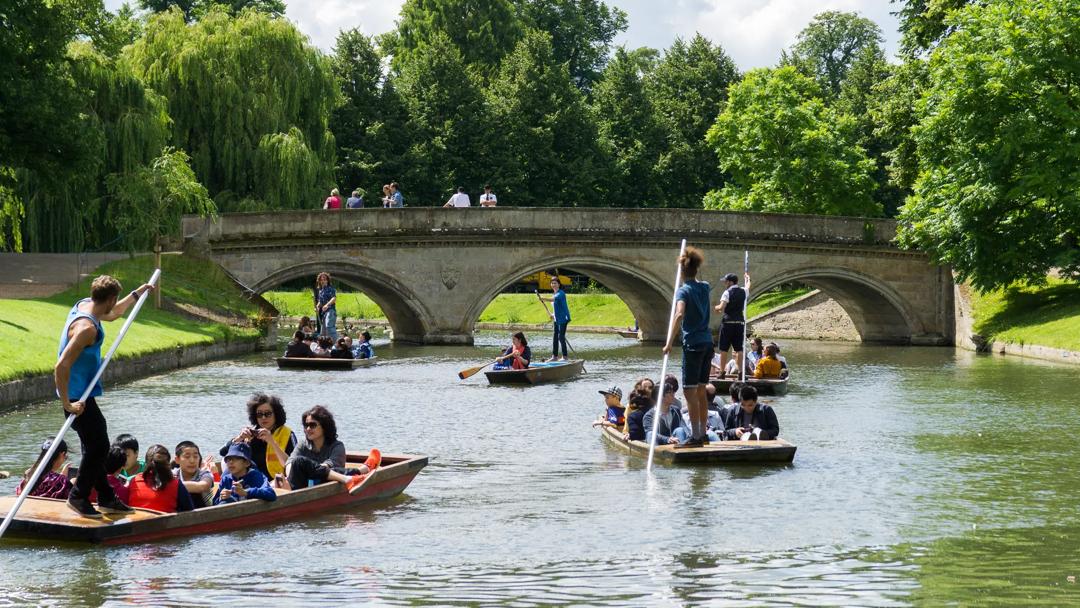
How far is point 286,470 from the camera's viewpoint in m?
12.3

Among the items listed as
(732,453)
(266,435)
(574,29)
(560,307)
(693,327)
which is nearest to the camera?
(266,435)

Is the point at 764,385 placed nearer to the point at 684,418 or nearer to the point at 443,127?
the point at 684,418

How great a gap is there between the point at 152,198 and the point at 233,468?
2294cm

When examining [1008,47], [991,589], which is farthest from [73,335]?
[1008,47]

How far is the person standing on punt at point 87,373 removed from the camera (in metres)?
10.2

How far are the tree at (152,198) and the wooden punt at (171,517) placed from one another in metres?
21.9

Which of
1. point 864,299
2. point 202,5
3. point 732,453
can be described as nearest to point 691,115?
point 864,299

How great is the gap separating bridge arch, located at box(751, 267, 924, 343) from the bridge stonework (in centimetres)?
4

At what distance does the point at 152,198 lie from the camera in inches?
1321

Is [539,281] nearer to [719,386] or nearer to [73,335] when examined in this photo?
[719,386]

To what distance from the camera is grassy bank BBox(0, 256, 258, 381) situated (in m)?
21.4

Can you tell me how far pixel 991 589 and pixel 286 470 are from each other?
581 centimetres

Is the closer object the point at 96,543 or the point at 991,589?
the point at 991,589

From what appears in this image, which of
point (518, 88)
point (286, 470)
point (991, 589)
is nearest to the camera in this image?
point (991, 589)
